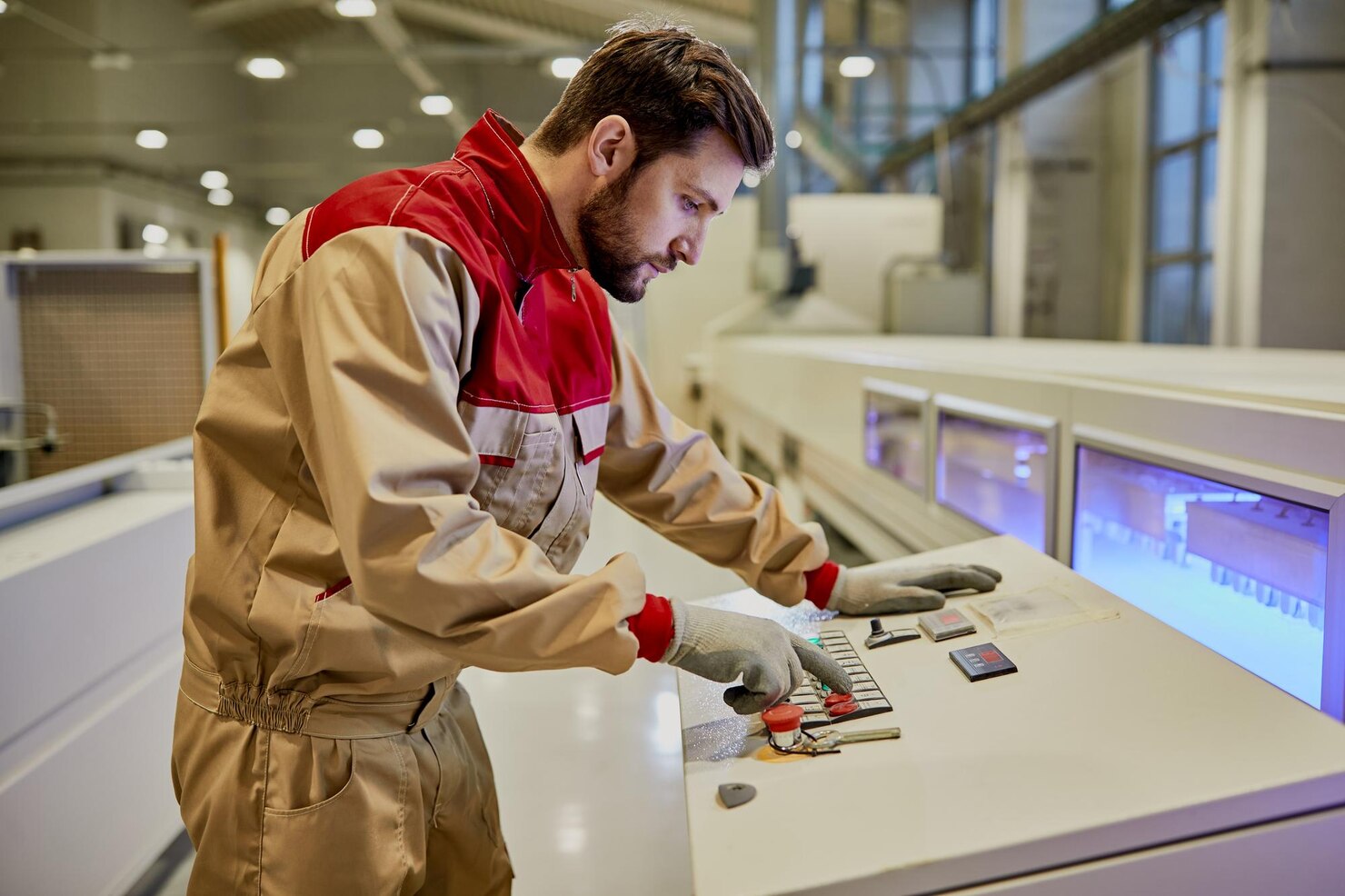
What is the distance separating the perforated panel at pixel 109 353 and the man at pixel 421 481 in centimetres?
188

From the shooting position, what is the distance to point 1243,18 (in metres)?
3.07

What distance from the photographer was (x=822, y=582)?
49.3 inches

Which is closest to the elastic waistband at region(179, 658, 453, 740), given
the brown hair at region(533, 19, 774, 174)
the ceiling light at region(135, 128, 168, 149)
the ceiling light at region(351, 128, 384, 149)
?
the brown hair at region(533, 19, 774, 174)

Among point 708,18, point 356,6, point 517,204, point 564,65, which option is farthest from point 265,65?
point 517,204

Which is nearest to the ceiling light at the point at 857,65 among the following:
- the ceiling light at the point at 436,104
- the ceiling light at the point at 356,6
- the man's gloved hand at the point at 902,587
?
the ceiling light at the point at 356,6

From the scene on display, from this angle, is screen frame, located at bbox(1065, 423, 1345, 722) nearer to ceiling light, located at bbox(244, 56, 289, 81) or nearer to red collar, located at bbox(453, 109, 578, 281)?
red collar, located at bbox(453, 109, 578, 281)

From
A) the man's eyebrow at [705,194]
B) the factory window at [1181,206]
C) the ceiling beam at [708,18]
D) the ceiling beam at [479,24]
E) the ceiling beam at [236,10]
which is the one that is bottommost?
the man's eyebrow at [705,194]

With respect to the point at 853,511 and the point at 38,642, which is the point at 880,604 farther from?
the point at 853,511

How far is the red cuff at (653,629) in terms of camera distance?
2.94ft

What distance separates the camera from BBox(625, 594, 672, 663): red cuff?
896mm

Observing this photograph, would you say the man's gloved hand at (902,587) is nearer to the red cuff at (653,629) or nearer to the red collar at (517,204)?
the red cuff at (653,629)

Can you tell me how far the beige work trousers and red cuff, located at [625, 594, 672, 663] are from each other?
1.16 feet

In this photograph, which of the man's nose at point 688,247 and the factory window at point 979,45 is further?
the factory window at point 979,45

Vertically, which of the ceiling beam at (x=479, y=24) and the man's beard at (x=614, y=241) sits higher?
the ceiling beam at (x=479, y=24)
